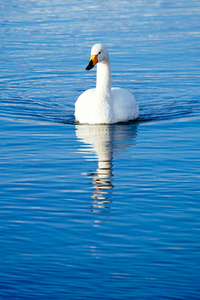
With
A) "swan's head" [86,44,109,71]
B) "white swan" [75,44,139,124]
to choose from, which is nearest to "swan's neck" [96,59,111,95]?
"white swan" [75,44,139,124]

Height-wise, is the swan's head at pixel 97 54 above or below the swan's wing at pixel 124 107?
above

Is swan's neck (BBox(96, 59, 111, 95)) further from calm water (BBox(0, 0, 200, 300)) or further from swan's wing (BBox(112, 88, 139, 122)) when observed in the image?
calm water (BBox(0, 0, 200, 300))

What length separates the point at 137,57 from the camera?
25578mm

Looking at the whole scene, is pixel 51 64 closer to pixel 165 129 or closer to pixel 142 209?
pixel 165 129

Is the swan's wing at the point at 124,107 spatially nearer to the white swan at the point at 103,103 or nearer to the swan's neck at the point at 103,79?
the white swan at the point at 103,103

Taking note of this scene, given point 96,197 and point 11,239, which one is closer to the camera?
point 11,239

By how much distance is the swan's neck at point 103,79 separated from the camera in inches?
683

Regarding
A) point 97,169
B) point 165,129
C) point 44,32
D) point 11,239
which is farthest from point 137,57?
point 11,239

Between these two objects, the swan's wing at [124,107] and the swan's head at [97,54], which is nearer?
the swan's wing at [124,107]

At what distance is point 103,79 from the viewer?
57.7 ft

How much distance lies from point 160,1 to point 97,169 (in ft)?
98.0

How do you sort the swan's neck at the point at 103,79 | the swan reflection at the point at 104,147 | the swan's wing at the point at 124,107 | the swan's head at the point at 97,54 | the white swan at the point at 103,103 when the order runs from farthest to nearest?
the swan's neck at the point at 103,79 < the swan's head at the point at 97,54 < the swan's wing at the point at 124,107 < the white swan at the point at 103,103 < the swan reflection at the point at 104,147

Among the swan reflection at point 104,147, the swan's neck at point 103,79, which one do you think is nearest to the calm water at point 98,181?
the swan reflection at point 104,147

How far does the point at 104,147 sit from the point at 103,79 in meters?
3.27
